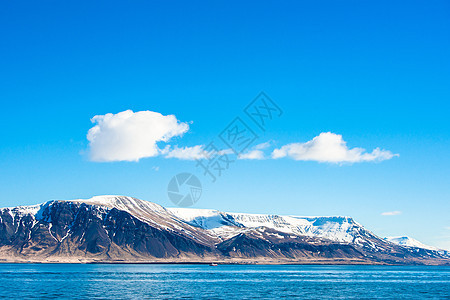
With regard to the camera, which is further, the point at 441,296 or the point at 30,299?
the point at 441,296

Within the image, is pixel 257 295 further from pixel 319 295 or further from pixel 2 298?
pixel 2 298

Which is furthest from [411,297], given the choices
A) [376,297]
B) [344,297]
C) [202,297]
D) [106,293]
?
[106,293]

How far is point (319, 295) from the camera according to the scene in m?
135

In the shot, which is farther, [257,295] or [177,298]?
[257,295]

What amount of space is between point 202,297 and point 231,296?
886 centimetres

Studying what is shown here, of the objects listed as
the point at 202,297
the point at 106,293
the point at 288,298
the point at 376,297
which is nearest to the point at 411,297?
the point at 376,297

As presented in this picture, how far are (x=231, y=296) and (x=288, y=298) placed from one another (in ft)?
50.2

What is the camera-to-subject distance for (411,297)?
134375 mm

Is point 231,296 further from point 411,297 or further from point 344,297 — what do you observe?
point 411,297

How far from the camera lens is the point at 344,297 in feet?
424

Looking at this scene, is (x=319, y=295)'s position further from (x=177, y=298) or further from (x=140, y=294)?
(x=140, y=294)

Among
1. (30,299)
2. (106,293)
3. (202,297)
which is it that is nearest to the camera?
(30,299)

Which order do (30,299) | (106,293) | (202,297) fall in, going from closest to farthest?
(30,299) < (202,297) < (106,293)

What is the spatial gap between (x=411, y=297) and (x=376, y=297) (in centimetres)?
1123
